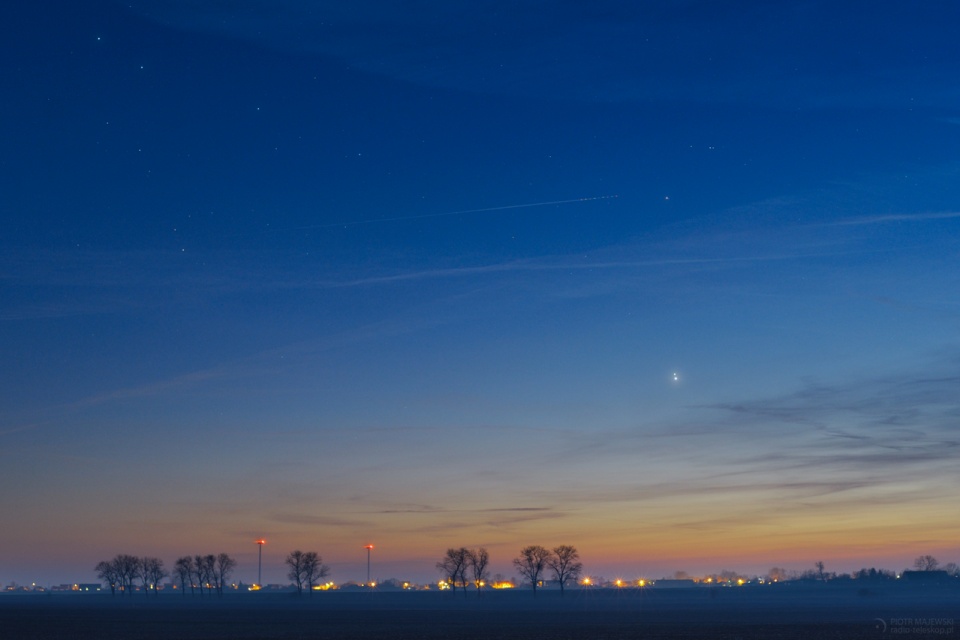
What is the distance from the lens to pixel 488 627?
7219cm

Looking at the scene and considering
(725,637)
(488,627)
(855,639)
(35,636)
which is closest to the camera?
(855,639)

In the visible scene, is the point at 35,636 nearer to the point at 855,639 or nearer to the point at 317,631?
the point at 317,631

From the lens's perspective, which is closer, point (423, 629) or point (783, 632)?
point (783, 632)

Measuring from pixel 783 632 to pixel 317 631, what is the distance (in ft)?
110

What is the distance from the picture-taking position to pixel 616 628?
230 feet

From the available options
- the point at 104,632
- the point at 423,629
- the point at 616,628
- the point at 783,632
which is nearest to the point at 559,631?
the point at 616,628

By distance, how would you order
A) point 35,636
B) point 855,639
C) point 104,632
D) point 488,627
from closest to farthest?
point 855,639, point 35,636, point 104,632, point 488,627

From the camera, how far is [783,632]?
6431 centimetres

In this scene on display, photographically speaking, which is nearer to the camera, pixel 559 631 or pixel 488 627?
pixel 559 631

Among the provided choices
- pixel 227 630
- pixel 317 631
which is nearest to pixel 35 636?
pixel 227 630

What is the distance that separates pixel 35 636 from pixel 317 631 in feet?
63.4

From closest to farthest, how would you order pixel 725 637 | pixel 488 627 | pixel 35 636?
pixel 725 637 < pixel 35 636 < pixel 488 627

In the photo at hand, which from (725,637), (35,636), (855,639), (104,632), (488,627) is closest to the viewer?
(855,639)

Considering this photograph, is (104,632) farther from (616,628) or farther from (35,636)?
(616,628)
